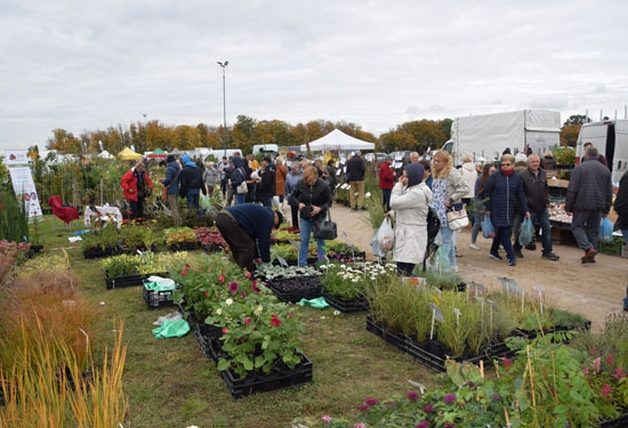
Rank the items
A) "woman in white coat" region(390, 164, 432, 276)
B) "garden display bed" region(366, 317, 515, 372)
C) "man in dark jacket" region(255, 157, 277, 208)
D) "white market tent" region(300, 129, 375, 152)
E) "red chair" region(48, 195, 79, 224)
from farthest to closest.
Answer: "white market tent" region(300, 129, 375, 152), "man in dark jacket" region(255, 157, 277, 208), "red chair" region(48, 195, 79, 224), "woman in white coat" region(390, 164, 432, 276), "garden display bed" region(366, 317, 515, 372)

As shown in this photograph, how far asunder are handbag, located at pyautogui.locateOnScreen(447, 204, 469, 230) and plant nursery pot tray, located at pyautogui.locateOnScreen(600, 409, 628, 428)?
4137mm

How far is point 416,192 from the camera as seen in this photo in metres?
5.82

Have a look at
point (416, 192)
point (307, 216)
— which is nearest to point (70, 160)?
point (307, 216)

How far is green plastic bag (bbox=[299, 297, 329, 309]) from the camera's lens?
5.94 metres

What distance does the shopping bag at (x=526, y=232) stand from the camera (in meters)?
8.34

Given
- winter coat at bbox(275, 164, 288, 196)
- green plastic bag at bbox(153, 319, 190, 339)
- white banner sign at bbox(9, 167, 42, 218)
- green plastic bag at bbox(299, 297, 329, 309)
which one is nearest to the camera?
green plastic bag at bbox(153, 319, 190, 339)

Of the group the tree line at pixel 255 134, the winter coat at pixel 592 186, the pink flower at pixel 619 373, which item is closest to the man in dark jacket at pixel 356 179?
the winter coat at pixel 592 186

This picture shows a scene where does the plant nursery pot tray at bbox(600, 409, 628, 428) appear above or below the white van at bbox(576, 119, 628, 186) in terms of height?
below

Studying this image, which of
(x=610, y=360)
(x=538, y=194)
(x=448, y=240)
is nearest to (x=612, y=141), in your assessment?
(x=538, y=194)

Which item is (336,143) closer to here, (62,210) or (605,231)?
(62,210)

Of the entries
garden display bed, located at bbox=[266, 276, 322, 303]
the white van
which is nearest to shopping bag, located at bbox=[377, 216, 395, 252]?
garden display bed, located at bbox=[266, 276, 322, 303]

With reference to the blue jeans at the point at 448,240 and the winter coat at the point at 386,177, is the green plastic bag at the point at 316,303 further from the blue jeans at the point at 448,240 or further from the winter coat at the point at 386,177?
Result: the winter coat at the point at 386,177

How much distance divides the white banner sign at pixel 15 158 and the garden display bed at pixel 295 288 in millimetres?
9483

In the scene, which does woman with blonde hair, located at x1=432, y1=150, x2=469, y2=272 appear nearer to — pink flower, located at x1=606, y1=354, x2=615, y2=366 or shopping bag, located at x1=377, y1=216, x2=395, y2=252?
shopping bag, located at x1=377, y1=216, x2=395, y2=252
